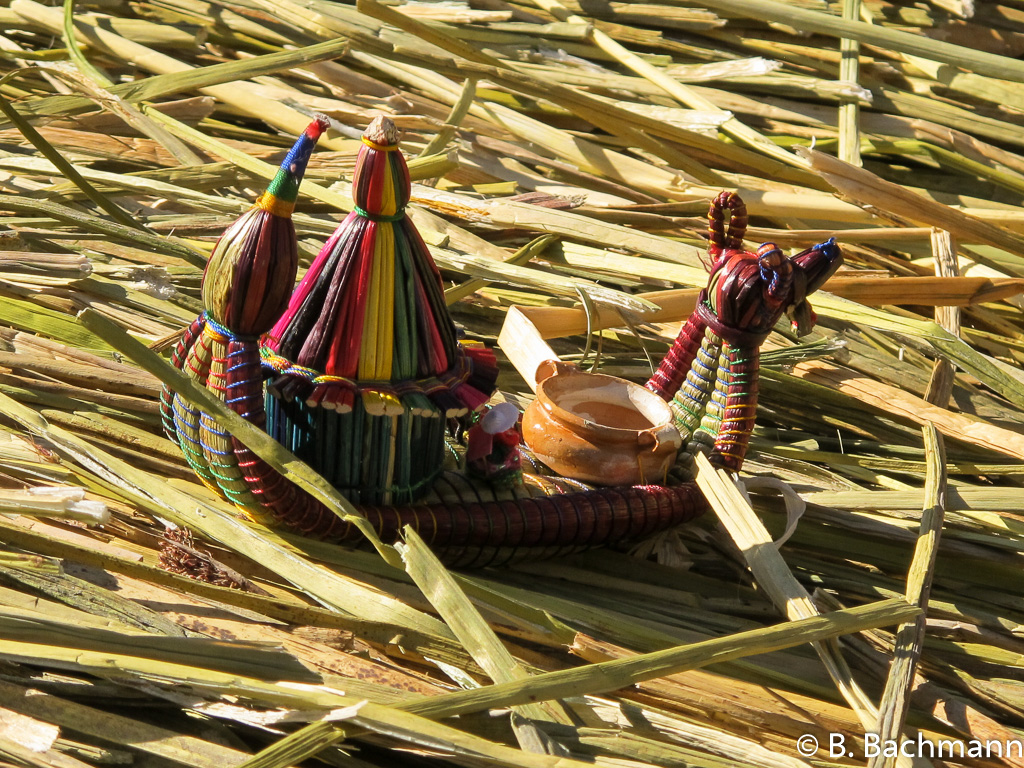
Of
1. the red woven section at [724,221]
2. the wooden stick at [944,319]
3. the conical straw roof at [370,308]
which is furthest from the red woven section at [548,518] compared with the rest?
the wooden stick at [944,319]

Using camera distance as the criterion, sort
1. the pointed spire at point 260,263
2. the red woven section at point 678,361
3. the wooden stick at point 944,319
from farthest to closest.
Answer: the wooden stick at point 944,319 → the red woven section at point 678,361 → the pointed spire at point 260,263

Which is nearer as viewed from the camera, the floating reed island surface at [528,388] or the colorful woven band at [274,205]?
the floating reed island surface at [528,388]

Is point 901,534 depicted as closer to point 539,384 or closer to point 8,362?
point 539,384

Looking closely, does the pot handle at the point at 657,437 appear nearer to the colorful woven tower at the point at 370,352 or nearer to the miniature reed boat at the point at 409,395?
the miniature reed boat at the point at 409,395

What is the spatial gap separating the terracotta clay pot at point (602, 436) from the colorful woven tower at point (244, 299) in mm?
585

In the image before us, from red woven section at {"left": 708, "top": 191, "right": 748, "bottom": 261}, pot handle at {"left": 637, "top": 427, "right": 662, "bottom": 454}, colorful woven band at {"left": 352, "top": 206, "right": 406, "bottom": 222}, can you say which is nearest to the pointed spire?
colorful woven band at {"left": 352, "top": 206, "right": 406, "bottom": 222}

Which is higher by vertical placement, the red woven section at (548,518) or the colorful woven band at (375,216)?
the colorful woven band at (375,216)

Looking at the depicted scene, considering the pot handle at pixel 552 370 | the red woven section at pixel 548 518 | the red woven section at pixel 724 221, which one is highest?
the red woven section at pixel 724 221

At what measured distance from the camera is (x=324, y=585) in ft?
6.27

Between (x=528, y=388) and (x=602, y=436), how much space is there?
0.55 metres

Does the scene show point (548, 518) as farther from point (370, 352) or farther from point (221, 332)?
point (221, 332)

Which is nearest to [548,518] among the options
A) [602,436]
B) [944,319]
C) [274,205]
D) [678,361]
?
[602,436]

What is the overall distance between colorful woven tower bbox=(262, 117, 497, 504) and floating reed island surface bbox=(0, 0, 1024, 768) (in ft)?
0.56

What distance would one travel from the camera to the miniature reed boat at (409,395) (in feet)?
6.10
